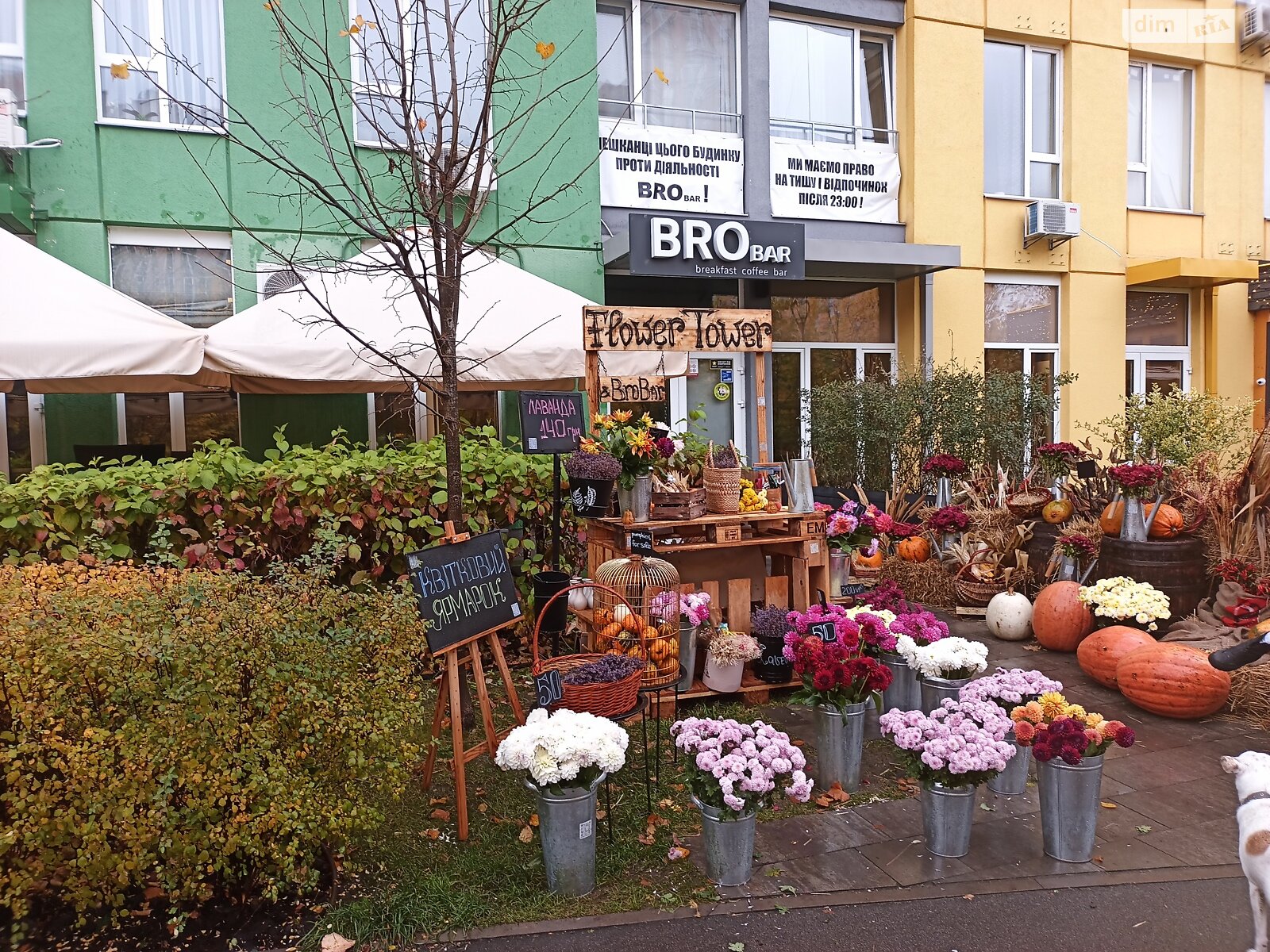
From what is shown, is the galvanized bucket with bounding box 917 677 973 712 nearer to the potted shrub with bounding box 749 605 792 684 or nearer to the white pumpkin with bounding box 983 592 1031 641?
the potted shrub with bounding box 749 605 792 684

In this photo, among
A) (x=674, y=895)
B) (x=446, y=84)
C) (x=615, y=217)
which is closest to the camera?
(x=674, y=895)

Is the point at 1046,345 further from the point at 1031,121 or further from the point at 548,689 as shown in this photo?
the point at 548,689

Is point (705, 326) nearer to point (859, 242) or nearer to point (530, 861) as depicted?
point (530, 861)

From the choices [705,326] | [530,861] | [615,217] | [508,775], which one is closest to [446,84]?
[615,217]

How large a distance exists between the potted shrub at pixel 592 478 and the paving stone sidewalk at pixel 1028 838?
72.8 inches

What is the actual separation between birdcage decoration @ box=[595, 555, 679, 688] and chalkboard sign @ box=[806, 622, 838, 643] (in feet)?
2.40

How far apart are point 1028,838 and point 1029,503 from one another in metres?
4.23

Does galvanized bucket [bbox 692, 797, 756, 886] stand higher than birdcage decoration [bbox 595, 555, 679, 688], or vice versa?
birdcage decoration [bbox 595, 555, 679, 688]

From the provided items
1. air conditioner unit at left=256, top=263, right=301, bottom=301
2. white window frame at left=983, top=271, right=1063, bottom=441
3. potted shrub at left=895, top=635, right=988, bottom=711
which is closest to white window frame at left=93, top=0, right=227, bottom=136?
air conditioner unit at left=256, top=263, right=301, bottom=301

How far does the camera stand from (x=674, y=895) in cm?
322

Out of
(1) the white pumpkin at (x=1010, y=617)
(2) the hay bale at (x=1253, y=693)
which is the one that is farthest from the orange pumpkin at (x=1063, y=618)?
(2) the hay bale at (x=1253, y=693)

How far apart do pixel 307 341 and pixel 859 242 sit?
23.6 ft

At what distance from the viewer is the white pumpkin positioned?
6.53 metres

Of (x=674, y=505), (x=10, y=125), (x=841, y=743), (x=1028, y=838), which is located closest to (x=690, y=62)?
(x=10, y=125)
